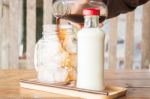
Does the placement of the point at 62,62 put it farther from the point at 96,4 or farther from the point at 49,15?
the point at 49,15

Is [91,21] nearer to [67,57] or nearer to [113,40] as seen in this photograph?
[67,57]

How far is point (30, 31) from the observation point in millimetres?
2744

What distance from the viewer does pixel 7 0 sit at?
273 cm

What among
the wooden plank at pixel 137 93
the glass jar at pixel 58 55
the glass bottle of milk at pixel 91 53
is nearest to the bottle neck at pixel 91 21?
the glass bottle of milk at pixel 91 53

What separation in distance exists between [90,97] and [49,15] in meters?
1.86

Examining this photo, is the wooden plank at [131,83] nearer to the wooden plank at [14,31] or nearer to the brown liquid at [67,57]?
the brown liquid at [67,57]

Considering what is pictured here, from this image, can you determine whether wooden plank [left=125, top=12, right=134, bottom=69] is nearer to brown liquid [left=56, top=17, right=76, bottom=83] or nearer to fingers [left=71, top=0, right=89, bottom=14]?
fingers [left=71, top=0, right=89, bottom=14]

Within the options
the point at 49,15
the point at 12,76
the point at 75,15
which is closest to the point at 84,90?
→ the point at 75,15

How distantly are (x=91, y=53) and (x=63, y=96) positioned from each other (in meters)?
0.15

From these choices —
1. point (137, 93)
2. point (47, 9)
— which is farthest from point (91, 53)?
point (47, 9)

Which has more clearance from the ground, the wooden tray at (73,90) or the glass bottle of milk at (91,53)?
the glass bottle of milk at (91,53)

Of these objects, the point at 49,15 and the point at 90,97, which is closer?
the point at 90,97

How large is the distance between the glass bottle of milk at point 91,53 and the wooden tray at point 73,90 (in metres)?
0.03

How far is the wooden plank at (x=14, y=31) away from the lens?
2719 millimetres
